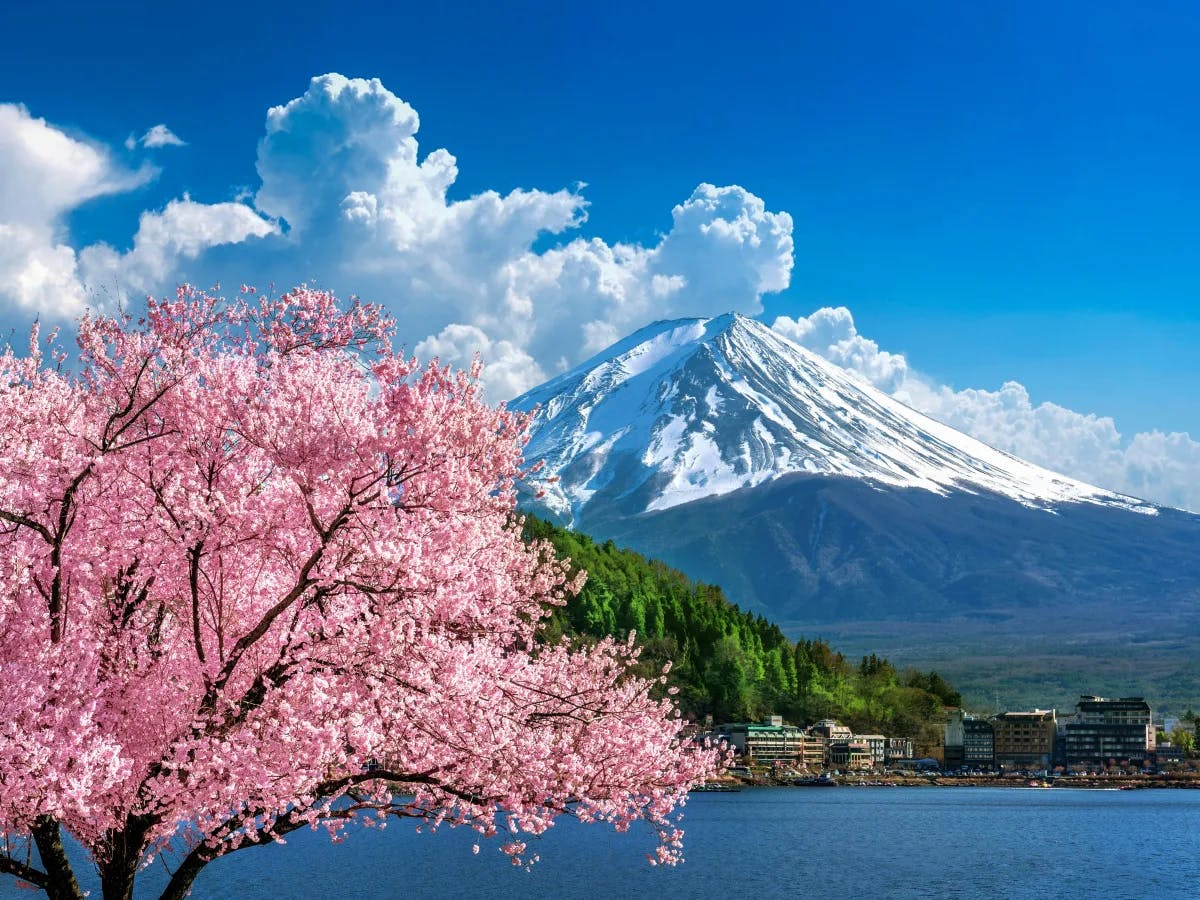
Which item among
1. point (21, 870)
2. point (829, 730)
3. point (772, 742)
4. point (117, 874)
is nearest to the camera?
point (21, 870)

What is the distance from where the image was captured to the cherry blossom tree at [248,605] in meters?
15.1

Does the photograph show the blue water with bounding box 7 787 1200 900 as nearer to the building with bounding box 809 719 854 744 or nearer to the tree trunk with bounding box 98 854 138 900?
the tree trunk with bounding box 98 854 138 900

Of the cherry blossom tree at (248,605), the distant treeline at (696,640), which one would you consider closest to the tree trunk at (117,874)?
the cherry blossom tree at (248,605)

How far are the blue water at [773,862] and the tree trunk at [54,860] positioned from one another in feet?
146

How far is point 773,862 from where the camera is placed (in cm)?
7694

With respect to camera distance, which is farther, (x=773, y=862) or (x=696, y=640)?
(x=696, y=640)

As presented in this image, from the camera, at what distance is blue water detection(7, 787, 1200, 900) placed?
64.7 metres

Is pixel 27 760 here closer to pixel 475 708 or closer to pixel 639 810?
pixel 475 708

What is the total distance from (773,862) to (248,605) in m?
65.0

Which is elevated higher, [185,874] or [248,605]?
[248,605]

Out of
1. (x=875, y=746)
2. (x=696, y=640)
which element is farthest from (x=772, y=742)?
(x=875, y=746)

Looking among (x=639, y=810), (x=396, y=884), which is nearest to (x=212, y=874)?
(x=396, y=884)

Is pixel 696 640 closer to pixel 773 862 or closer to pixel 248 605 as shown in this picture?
pixel 773 862

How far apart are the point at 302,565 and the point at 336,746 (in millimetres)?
2066
